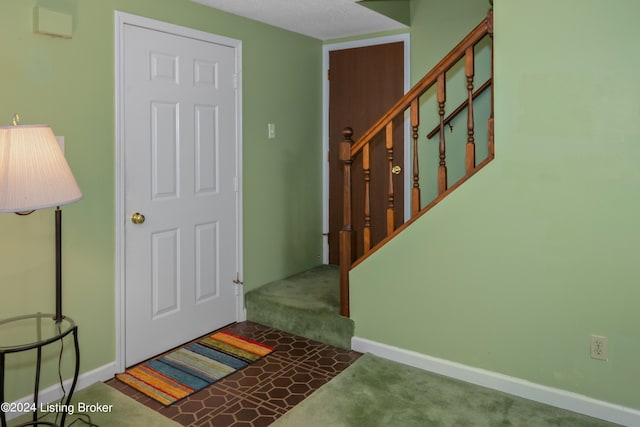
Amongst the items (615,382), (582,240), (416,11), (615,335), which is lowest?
(615,382)

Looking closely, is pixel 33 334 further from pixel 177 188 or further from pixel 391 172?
pixel 391 172

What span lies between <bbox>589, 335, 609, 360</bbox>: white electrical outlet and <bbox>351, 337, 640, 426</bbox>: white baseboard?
0.72 feet

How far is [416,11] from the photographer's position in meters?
3.97

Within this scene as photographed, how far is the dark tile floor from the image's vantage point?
2.49 meters

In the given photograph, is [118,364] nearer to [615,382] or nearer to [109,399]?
[109,399]

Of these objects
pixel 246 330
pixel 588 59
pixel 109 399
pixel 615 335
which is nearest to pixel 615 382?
pixel 615 335

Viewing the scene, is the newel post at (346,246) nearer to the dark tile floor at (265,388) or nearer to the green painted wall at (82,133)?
the dark tile floor at (265,388)

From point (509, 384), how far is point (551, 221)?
0.90m

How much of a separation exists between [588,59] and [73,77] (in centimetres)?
257

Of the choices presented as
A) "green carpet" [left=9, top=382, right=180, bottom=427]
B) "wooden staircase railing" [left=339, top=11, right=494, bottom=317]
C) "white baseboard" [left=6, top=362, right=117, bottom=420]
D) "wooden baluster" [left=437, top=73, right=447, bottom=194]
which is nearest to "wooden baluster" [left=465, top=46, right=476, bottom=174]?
"wooden staircase railing" [left=339, top=11, right=494, bottom=317]

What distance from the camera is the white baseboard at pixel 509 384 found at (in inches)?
94.6

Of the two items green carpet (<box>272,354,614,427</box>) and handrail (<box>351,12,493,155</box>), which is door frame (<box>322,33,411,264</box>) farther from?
green carpet (<box>272,354,614,427</box>)

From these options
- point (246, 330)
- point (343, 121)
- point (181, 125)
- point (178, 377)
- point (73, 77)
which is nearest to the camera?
point (73, 77)

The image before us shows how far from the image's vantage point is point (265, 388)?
9.08 feet
